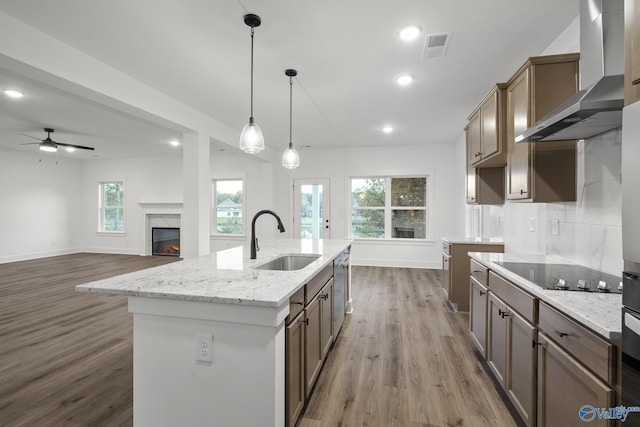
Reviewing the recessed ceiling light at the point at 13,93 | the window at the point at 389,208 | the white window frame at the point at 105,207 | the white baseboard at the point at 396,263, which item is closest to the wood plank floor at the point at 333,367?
the white baseboard at the point at 396,263

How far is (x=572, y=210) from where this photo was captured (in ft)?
7.27

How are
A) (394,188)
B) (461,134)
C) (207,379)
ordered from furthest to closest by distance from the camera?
(394,188) → (461,134) → (207,379)

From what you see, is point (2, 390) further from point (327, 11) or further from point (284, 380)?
point (327, 11)

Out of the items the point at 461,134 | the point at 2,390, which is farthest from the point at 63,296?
the point at 461,134

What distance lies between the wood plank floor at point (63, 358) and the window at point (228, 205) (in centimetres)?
339

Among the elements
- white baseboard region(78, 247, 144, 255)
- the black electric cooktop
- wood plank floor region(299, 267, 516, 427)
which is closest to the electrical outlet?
wood plank floor region(299, 267, 516, 427)

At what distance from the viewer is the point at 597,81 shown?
1.49 metres

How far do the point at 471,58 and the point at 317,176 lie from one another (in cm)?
455

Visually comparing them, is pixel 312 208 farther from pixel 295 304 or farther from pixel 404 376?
pixel 295 304

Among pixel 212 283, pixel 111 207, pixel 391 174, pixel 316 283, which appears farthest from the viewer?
pixel 111 207

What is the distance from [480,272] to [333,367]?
4.76 feet

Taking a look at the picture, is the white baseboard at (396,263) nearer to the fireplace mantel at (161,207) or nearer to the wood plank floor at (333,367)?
the wood plank floor at (333,367)

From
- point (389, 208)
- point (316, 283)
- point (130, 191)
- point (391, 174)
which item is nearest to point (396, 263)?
Answer: point (389, 208)

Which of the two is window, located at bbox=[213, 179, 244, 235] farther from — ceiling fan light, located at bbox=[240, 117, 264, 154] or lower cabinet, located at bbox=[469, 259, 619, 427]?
lower cabinet, located at bbox=[469, 259, 619, 427]
